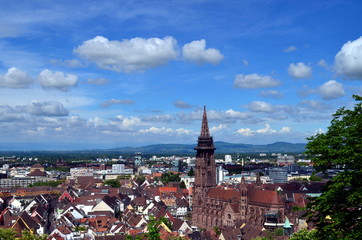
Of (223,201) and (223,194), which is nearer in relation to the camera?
(223,201)

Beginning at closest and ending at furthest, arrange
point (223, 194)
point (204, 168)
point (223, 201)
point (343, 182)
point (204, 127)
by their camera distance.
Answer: point (343, 182) → point (223, 201) → point (223, 194) → point (204, 168) → point (204, 127)

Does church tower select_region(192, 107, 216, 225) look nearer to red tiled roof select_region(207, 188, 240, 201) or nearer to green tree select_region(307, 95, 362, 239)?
red tiled roof select_region(207, 188, 240, 201)

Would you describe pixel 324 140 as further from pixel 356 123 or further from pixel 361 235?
pixel 361 235

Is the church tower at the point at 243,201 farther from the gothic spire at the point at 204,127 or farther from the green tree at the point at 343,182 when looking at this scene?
the green tree at the point at 343,182

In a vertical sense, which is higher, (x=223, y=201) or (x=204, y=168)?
(x=204, y=168)

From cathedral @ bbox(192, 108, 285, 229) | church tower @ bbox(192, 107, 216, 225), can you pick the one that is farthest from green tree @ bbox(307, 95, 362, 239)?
church tower @ bbox(192, 107, 216, 225)

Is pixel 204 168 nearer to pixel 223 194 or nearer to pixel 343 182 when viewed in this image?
pixel 223 194

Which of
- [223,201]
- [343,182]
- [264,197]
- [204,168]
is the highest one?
[343,182]

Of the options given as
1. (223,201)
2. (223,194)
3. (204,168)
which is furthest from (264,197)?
(204,168)

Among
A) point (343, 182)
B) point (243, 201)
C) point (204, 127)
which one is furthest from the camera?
point (204, 127)
